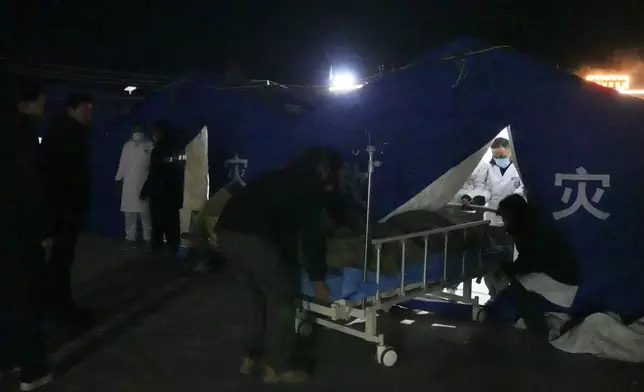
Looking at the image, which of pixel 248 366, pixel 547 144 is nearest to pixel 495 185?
pixel 547 144

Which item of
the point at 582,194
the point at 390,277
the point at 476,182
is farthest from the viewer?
the point at 476,182

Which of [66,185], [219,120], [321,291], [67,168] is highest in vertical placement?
[219,120]

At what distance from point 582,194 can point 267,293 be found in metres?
2.63

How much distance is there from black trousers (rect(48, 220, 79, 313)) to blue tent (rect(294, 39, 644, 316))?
8.17ft

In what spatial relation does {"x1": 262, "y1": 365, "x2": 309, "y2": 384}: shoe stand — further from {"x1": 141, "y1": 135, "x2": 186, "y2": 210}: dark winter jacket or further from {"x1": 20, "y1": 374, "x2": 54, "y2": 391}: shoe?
{"x1": 141, "y1": 135, "x2": 186, "y2": 210}: dark winter jacket

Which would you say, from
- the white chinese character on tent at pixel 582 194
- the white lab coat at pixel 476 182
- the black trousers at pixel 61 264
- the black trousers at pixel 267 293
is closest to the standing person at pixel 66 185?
the black trousers at pixel 61 264

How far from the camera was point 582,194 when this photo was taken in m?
4.54

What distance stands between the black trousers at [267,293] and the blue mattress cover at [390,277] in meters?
0.24

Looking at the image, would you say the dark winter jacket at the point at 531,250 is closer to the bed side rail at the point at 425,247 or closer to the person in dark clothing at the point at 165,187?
the bed side rail at the point at 425,247

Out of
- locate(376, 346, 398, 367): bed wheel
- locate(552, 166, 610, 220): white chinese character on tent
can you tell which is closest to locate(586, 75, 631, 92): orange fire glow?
locate(552, 166, 610, 220): white chinese character on tent

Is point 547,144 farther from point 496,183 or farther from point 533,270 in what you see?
point 496,183

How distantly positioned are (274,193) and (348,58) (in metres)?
12.5

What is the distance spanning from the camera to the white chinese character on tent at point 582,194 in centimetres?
450

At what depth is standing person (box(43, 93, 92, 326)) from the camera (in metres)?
4.24
